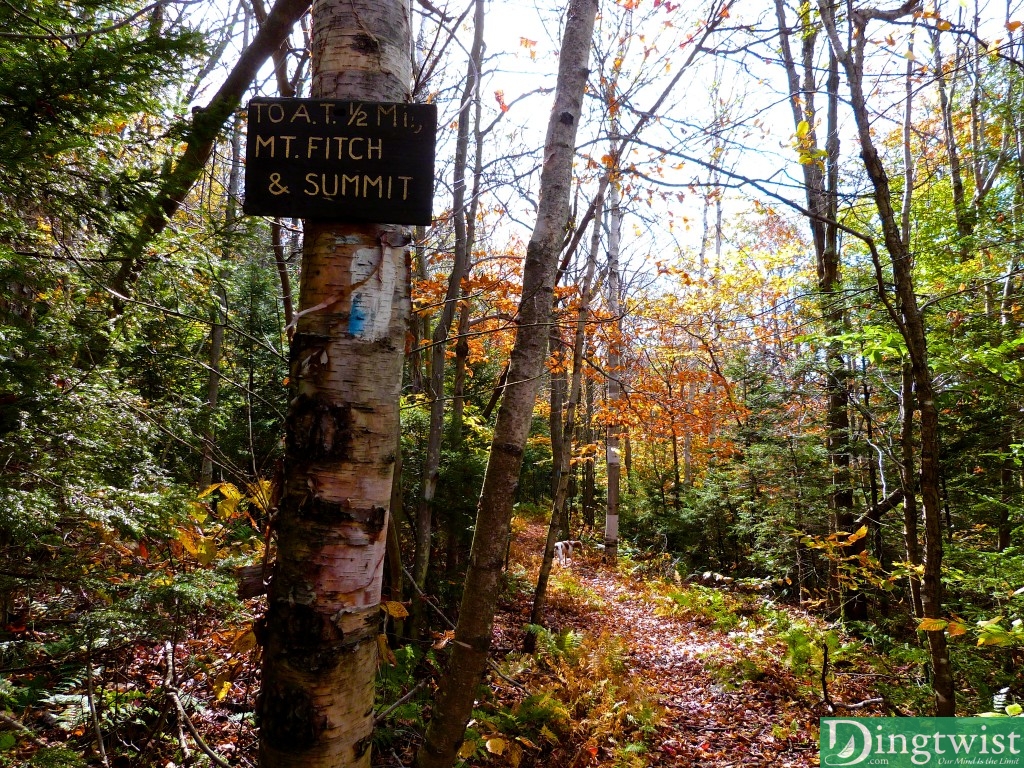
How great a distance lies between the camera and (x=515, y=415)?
Answer: 2.49m

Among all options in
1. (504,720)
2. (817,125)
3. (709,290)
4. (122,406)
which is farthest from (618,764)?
(709,290)

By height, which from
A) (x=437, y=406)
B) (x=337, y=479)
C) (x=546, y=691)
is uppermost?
(x=437, y=406)

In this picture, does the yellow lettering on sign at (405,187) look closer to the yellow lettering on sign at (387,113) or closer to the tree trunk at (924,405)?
the yellow lettering on sign at (387,113)

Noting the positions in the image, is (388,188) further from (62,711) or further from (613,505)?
(613,505)

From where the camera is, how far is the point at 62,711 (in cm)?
293

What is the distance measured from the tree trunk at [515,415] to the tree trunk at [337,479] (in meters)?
1.02

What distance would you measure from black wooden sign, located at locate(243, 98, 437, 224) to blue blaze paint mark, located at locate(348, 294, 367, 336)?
0.22 m

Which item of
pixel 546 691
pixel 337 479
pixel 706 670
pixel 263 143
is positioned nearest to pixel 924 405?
pixel 337 479

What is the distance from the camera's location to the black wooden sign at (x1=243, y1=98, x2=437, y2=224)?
1.38m

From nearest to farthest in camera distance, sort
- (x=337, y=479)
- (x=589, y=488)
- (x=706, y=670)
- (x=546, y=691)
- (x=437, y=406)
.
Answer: (x=337, y=479) < (x=546, y=691) < (x=437, y=406) < (x=706, y=670) < (x=589, y=488)

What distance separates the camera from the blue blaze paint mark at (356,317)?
1.33 meters

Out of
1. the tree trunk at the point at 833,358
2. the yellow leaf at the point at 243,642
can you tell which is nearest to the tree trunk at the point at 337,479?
the yellow leaf at the point at 243,642

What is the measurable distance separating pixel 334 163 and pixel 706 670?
6.61m

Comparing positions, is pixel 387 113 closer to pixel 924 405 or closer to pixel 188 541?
pixel 188 541
